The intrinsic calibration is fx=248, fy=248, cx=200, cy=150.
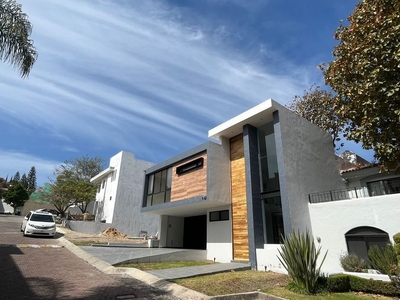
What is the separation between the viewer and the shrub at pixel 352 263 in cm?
963

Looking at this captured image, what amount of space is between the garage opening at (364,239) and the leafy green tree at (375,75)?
2.61 meters

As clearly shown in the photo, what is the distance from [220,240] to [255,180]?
4.24 meters

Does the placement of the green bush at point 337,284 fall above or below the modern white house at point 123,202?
below

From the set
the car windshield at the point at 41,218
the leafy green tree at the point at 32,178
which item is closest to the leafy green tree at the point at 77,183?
the car windshield at the point at 41,218

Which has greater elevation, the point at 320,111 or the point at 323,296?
the point at 320,111

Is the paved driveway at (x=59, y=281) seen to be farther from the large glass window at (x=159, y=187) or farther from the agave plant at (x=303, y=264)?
the large glass window at (x=159, y=187)

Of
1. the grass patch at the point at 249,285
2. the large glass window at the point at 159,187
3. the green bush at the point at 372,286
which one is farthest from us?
the large glass window at the point at 159,187

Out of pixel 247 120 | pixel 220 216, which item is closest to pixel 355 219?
pixel 247 120

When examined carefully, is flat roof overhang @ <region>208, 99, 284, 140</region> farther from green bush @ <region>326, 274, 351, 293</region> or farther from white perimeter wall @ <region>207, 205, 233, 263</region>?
green bush @ <region>326, 274, 351, 293</region>

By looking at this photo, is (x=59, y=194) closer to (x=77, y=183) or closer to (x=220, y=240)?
(x=77, y=183)

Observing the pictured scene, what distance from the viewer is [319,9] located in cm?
1048

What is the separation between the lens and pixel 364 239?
401 inches

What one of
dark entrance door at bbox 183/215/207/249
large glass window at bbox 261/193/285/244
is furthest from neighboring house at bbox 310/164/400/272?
dark entrance door at bbox 183/215/207/249

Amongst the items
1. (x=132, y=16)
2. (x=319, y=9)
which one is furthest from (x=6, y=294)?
(x=319, y=9)
